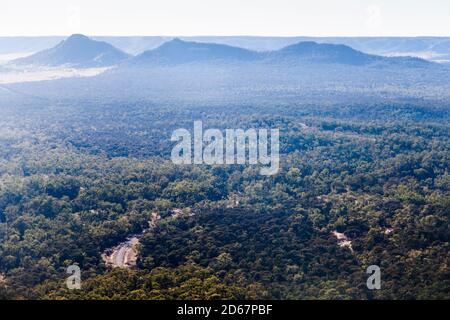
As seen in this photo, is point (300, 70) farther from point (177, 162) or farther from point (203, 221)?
point (203, 221)

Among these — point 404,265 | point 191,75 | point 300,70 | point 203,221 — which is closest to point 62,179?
point 203,221

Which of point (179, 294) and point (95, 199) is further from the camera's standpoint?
point (95, 199)

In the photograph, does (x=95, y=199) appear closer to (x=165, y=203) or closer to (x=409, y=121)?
(x=165, y=203)

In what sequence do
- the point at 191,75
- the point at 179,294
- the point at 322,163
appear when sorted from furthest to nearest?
1. the point at 191,75
2. the point at 322,163
3. the point at 179,294

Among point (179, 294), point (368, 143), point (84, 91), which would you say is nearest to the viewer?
point (179, 294)
